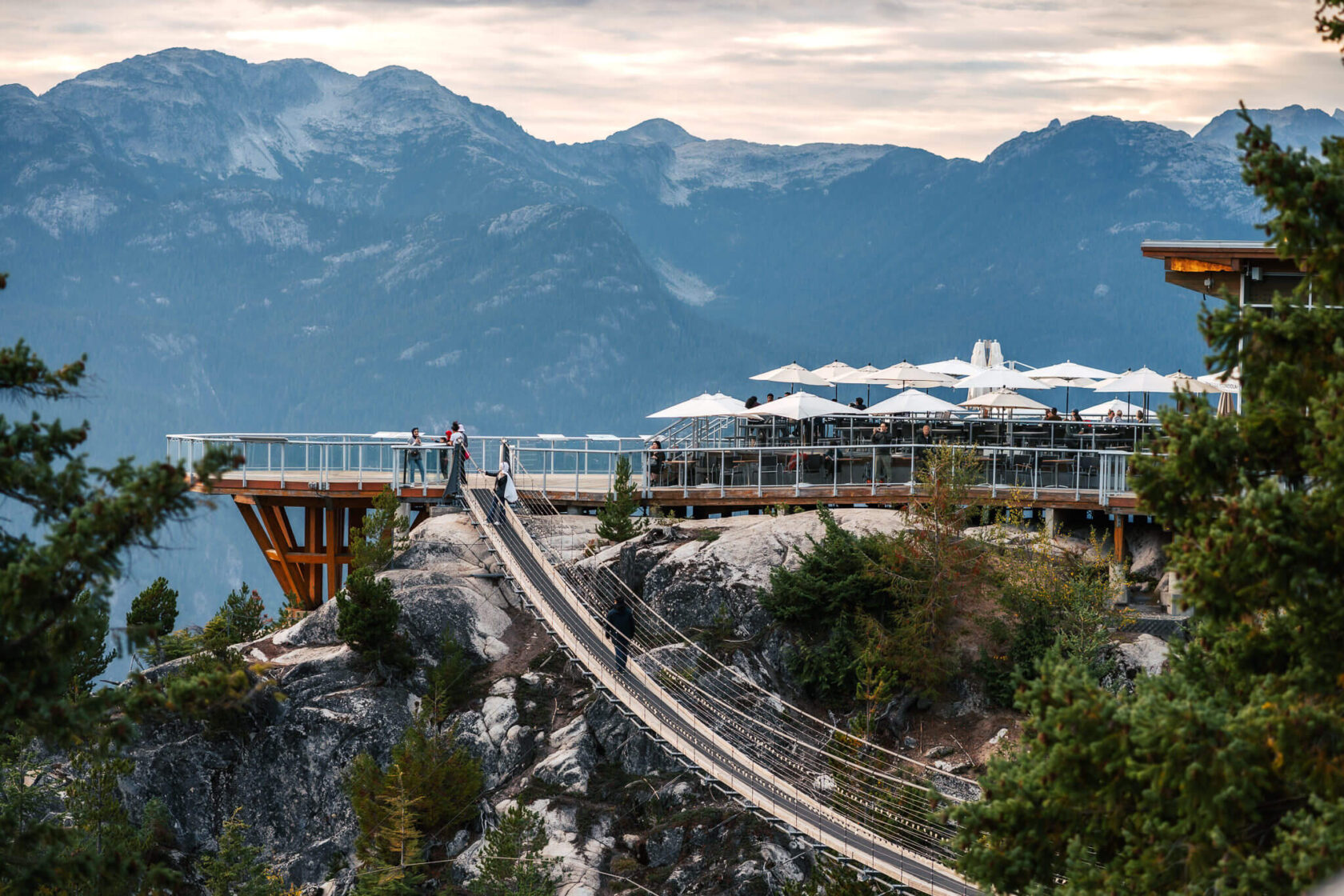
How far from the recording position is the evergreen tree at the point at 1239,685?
30.7 feet

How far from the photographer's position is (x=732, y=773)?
18.9 m

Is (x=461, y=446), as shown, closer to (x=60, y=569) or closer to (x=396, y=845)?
(x=396, y=845)

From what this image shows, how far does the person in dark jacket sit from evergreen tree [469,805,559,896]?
312cm

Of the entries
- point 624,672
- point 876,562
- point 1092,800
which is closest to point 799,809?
point 624,672

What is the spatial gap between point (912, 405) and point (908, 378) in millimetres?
3332

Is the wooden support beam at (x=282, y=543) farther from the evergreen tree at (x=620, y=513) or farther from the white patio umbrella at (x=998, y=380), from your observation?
the white patio umbrella at (x=998, y=380)

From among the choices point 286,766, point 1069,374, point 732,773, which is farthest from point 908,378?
point 286,766

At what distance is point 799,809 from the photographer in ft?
59.4

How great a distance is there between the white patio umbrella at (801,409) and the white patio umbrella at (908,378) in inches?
99.9

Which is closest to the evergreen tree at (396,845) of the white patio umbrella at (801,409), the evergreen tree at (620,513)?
the evergreen tree at (620,513)

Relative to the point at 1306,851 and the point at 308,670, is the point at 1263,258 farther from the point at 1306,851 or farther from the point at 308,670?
the point at 308,670

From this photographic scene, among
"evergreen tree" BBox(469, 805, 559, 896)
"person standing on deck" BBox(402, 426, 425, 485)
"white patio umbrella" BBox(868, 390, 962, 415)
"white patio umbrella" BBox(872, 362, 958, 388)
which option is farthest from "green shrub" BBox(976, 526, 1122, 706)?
"person standing on deck" BBox(402, 426, 425, 485)

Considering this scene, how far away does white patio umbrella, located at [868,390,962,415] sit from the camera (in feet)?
96.3

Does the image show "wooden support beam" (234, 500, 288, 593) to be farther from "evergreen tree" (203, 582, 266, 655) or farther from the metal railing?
"evergreen tree" (203, 582, 266, 655)
